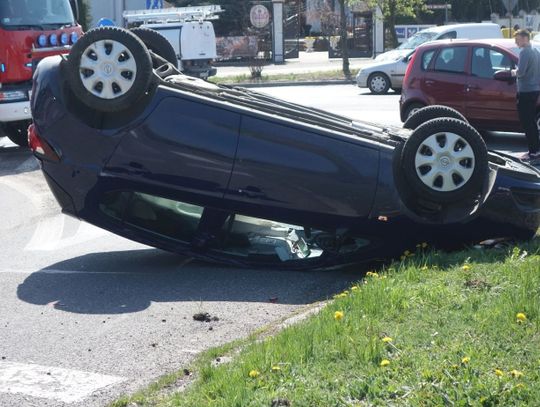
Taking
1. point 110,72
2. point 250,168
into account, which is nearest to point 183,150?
point 250,168

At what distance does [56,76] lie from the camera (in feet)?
26.2

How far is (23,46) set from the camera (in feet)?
54.7

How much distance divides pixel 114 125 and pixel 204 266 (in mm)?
1448

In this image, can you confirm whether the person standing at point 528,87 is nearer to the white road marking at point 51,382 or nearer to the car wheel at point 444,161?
the car wheel at point 444,161

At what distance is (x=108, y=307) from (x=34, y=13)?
36.5 ft

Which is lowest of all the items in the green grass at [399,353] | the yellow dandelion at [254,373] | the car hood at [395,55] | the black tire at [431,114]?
the yellow dandelion at [254,373]

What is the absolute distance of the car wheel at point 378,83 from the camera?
27.1 m

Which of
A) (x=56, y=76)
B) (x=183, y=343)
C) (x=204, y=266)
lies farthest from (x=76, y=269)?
(x=183, y=343)

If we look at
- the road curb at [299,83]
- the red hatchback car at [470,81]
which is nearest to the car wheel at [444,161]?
the red hatchback car at [470,81]

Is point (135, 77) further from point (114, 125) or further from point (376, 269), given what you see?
point (376, 269)

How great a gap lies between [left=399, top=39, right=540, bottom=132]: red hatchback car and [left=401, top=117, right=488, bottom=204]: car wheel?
24.4 ft

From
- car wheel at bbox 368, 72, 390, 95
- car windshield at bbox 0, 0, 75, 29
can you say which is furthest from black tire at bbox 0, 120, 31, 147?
car wheel at bbox 368, 72, 390, 95

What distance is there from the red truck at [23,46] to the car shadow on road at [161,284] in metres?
8.43

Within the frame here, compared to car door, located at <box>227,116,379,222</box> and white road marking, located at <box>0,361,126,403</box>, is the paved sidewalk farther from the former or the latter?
white road marking, located at <box>0,361,126,403</box>
